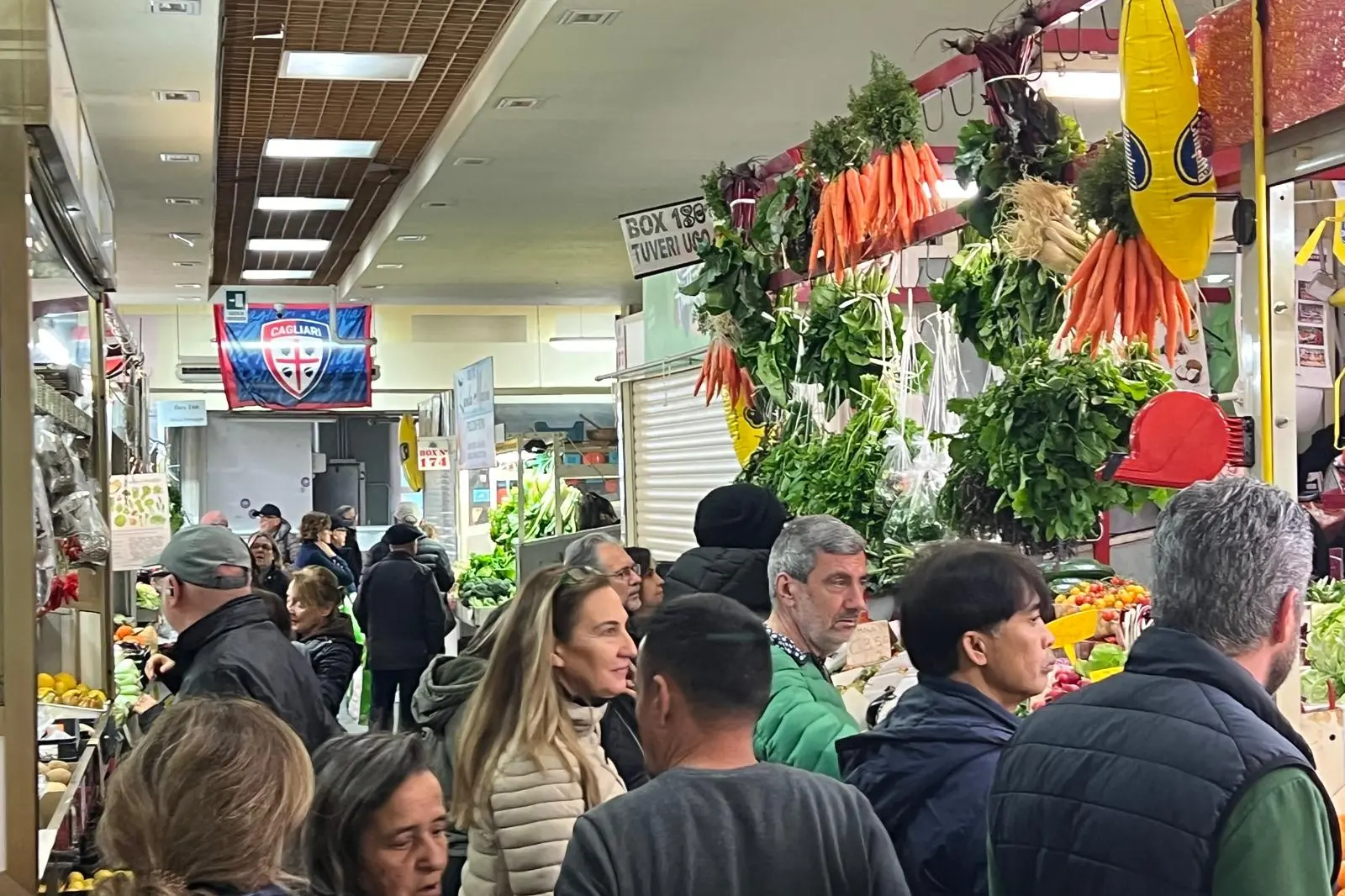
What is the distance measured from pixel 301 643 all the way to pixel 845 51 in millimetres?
3581

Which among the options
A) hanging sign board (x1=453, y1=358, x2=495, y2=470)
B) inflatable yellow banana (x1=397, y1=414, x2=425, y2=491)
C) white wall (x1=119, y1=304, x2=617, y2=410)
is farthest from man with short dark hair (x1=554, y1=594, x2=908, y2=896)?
inflatable yellow banana (x1=397, y1=414, x2=425, y2=491)

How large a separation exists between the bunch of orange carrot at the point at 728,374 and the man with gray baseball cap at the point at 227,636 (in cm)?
231

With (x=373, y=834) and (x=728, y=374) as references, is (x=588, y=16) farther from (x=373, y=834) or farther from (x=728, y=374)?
(x=373, y=834)

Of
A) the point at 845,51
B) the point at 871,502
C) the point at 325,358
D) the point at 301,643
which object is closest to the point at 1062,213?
the point at 871,502

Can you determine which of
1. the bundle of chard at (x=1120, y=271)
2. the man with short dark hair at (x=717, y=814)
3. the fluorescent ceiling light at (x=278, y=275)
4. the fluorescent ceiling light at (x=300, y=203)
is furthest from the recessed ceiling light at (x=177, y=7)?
the fluorescent ceiling light at (x=278, y=275)

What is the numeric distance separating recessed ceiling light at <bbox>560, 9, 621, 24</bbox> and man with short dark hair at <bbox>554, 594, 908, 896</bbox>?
422 centimetres

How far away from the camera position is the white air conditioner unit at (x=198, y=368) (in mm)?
17156

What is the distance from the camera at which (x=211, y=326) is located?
57.4ft

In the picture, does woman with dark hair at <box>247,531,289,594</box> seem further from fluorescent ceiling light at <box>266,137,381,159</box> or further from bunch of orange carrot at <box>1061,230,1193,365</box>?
bunch of orange carrot at <box>1061,230,1193,365</box>

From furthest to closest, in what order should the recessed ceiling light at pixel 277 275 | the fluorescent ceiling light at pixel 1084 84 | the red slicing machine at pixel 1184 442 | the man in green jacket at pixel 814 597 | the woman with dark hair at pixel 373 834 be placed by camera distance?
1. the recessed ceiling light at pixel 277 275
2. the fluorescent ceiling light at pixel 1084 84
3. the man in green jacket at pixel 814 597
4. the red slicing machine at pixel 1184 442
5. the woman with dark hair at pixel 373 834

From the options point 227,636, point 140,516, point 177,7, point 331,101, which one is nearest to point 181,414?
point 331,101

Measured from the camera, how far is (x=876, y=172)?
176 inches

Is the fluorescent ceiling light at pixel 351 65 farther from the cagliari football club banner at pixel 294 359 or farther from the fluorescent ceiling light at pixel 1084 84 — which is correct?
the cagliari football club banner at pixel 294 359

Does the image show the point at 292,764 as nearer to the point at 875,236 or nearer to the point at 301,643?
the point at 875,236
